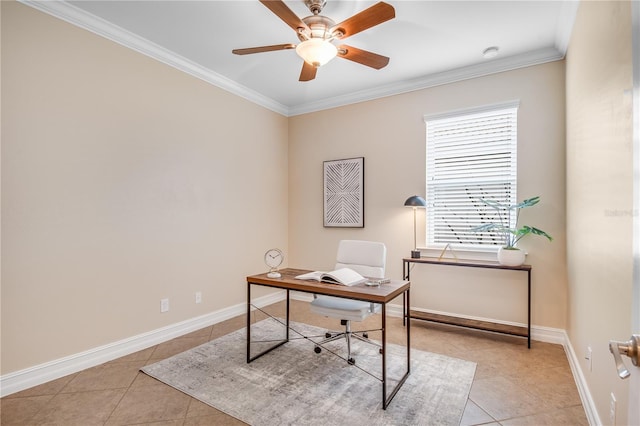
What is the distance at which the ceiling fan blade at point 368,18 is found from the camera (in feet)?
5.81

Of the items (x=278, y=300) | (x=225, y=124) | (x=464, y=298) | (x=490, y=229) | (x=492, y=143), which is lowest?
(x=278, y=300)

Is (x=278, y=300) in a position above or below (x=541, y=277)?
below

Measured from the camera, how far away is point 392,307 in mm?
3893

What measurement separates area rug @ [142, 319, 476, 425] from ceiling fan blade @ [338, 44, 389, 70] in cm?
236

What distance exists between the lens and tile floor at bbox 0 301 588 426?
1.90m

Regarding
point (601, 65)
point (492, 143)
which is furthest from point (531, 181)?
point (601, 65)

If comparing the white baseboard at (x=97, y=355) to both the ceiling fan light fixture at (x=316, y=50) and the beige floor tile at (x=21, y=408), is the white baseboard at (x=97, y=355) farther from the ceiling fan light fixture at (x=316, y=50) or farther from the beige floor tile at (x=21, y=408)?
the ceiling fan light fixture at (x=316, y=50)

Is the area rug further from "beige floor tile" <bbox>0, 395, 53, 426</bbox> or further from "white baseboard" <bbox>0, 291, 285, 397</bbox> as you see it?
"beige floor tile" <bbox>0, 395, 53, 426</bbox>

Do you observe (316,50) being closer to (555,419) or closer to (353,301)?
(353,301)

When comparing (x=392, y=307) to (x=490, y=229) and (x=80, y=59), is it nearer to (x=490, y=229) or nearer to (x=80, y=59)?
(x=490, y=229)

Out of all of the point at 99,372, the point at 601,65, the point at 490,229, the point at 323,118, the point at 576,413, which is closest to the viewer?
the point at 601,65

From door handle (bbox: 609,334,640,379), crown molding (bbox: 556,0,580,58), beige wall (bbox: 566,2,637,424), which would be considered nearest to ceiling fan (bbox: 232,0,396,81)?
beige wall (bbox: 566,2,637,424)

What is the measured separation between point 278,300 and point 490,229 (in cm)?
287

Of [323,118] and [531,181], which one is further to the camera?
[323,118]
